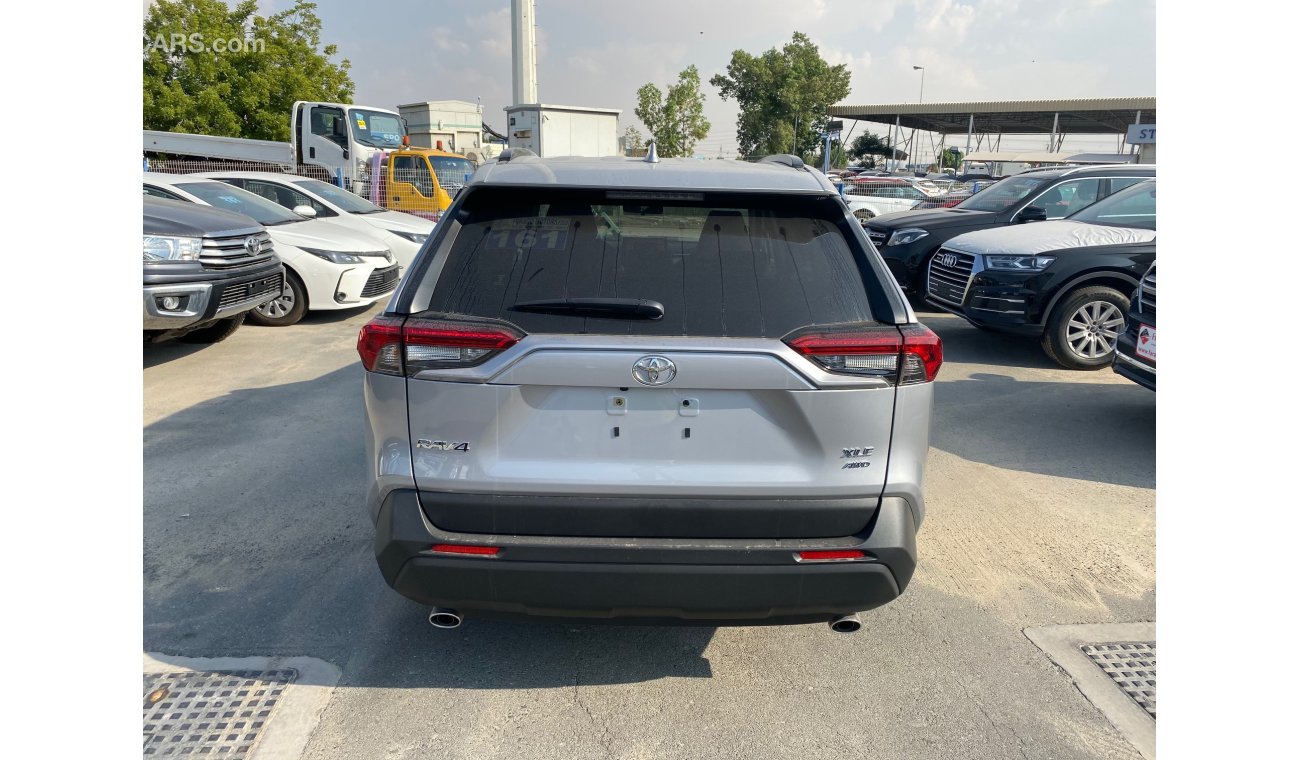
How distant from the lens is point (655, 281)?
241 centimetres

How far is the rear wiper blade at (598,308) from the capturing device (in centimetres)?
232

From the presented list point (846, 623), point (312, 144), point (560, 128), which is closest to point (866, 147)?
point (560, 128)

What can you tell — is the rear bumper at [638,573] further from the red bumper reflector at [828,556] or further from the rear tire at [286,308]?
the rear tire at [286,308]

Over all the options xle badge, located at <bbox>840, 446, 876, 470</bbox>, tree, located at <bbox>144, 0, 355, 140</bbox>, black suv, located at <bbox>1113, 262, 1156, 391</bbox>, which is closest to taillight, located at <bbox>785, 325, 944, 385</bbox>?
xle badge, located at <bbox>840, 446, 876, 470</bbox>

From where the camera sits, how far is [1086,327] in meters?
7.54

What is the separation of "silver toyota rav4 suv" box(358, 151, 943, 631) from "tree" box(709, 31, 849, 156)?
56.4 m

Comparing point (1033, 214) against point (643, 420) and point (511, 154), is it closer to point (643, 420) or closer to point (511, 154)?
point (511, 154)

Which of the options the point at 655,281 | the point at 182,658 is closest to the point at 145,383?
the point at 182,658

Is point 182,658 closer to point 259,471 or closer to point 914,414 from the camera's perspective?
point 259,471

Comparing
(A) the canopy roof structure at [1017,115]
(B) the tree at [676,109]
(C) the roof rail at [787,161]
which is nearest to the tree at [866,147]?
(A) the canopy roof structure at [1017,115]

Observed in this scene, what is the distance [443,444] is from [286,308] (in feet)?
25.6

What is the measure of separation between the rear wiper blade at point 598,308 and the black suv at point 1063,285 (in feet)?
20.3

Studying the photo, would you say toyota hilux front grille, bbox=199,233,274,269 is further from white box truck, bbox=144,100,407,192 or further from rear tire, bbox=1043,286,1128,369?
white box truck, bbox=144,100,407,192

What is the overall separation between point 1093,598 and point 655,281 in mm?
2563
